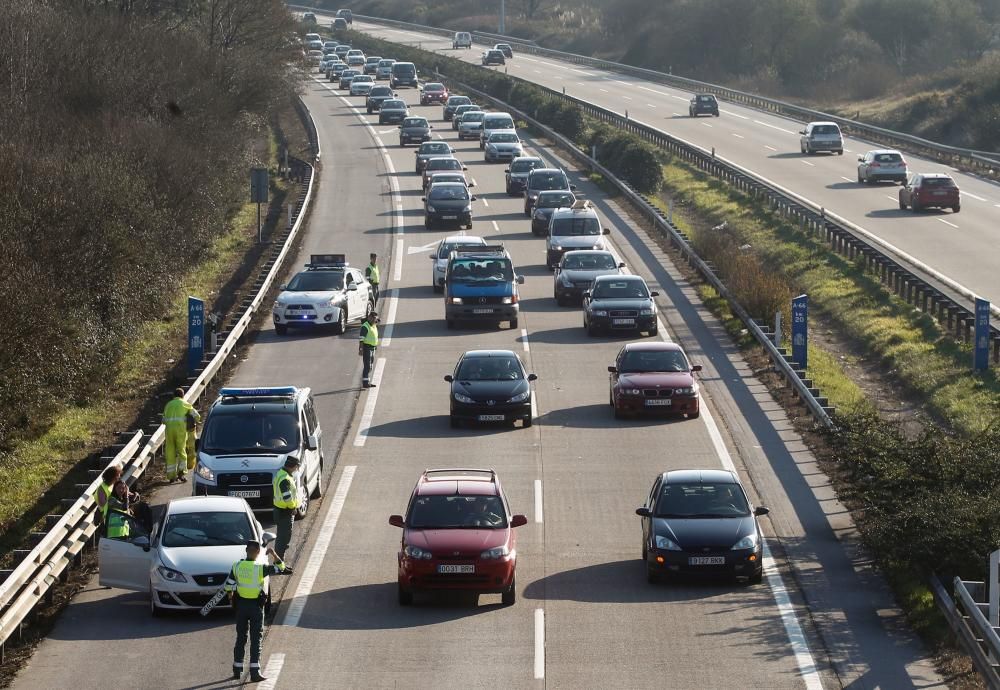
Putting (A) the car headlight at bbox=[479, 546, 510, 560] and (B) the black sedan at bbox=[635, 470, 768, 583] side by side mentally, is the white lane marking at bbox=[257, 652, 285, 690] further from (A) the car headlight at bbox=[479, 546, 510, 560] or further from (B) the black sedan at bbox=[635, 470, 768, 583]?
(B) the black sedan at bbox=[635, 470, 768, 583]

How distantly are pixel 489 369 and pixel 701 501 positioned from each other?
972cm

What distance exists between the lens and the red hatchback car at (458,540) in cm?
1823

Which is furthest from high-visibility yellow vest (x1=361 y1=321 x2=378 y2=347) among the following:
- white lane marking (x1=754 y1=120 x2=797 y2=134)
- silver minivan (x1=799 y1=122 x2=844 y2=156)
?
white lane marking (x1=754 y1=120 x2=797 y2=134)

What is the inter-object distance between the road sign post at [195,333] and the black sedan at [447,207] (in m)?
20.4

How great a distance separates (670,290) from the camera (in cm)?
4200

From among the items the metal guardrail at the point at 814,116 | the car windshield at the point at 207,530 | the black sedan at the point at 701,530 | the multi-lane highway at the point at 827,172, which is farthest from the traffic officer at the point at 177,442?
the metal guardrail at the point at 814,116

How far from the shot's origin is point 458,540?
18547 mm

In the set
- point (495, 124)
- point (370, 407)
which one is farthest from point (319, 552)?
point (495, 124)

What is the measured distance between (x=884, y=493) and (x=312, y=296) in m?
19.9

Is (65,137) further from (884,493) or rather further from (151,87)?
(884,493)

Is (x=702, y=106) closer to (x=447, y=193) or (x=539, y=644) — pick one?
(x=447, y=193)

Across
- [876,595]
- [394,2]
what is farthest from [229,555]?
[394,2]

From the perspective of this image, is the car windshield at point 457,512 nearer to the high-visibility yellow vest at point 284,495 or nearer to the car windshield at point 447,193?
the high-visibility yellow vest at point 284,495

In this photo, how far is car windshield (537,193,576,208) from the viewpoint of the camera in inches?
2052
